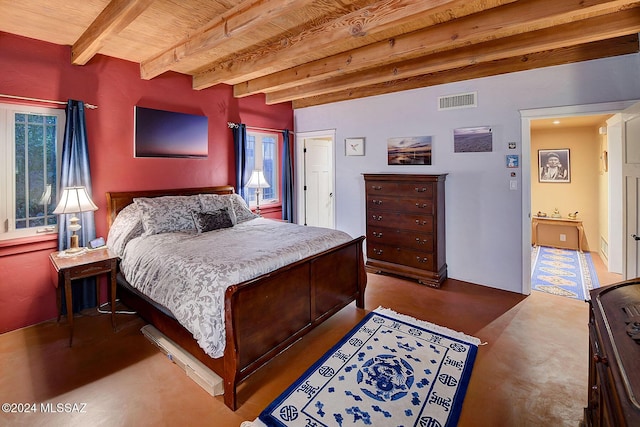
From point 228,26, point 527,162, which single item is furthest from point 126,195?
point 527,162

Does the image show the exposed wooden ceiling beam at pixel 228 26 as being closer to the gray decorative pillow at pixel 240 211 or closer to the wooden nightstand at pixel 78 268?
the gray decorative pillow at pixel 240 211

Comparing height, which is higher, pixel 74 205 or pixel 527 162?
pixel 527 162

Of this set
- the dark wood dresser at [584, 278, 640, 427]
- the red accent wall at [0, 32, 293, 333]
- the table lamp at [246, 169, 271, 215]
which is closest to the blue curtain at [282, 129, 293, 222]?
the table lamp at [246, 169, 271, 215]

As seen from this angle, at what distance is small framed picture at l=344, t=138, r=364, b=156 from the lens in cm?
497

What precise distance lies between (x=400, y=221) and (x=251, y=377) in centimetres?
268

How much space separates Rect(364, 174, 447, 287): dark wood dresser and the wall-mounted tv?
2334 millimetres

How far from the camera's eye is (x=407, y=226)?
13.7ft

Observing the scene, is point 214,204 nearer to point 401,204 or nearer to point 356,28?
point 401,204

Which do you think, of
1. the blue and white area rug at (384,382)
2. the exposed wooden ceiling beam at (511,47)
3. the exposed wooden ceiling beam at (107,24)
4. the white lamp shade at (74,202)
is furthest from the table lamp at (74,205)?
the exposed wooden ceiling beam at (511,47)

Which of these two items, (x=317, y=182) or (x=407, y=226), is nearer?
(x=407, y=226)

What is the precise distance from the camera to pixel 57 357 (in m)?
2.58

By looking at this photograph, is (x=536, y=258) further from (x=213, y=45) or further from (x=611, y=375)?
(x=213, y=45)

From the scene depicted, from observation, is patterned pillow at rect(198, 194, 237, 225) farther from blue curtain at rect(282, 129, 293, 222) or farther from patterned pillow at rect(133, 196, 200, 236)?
blue curtain at rect(282, 129, 293, 222)

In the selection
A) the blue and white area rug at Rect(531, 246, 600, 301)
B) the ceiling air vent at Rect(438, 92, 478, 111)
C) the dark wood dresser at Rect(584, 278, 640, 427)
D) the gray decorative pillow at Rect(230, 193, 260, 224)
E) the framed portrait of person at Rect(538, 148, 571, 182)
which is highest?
the ceiling air vent at Rect(438, 92, 478, 111)
